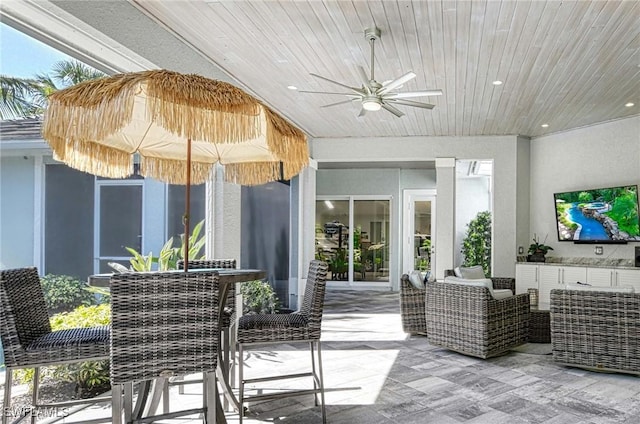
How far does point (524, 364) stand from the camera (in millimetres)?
4410

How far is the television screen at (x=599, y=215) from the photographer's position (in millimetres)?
6500

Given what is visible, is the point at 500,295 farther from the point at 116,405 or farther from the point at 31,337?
the point at 31,337

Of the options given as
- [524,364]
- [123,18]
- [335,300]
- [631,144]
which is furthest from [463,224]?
[123,18]

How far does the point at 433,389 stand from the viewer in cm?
369

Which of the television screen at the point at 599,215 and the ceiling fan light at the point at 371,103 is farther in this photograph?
the television screen at the point at 599,215

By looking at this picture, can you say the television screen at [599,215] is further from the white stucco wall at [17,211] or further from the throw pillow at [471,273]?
the white stucco wall at [17,211]

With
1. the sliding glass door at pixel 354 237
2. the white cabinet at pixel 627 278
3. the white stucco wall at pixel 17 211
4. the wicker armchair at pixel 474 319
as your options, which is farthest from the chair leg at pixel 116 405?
the sliding glass door at pixel 354 237

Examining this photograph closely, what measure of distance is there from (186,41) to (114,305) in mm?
2809

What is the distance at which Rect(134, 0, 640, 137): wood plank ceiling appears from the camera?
3475 millimetres

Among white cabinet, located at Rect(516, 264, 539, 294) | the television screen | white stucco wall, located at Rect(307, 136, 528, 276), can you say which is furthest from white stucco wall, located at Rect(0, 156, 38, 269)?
the television screen

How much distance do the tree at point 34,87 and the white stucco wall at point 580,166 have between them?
693 centimetres

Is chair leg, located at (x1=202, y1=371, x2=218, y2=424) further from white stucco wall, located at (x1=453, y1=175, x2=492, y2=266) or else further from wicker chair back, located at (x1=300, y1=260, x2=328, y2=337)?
white stucco wall, located at (x1=453, y1=175, x2=492, y2=266)

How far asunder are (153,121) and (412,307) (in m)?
4.20

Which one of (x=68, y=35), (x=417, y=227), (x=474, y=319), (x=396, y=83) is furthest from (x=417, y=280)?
(x=417, y=227)
